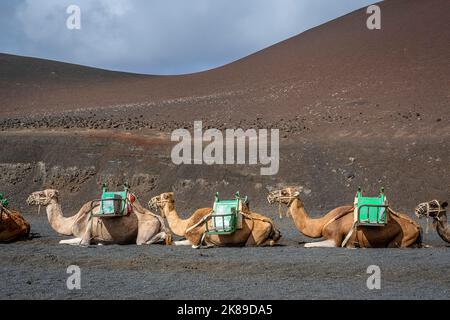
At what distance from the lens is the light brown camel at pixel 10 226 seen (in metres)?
15.9

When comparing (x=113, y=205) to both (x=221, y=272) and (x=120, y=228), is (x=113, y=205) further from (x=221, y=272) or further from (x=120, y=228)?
(x=221, y=272)

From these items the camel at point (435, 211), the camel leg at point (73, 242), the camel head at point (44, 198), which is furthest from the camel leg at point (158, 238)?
the camel at point (435, 211)

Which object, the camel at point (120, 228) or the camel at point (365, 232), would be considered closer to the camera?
the camel at point (365, 232)

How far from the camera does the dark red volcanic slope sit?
53406mm

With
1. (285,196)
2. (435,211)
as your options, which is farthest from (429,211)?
(285,196)

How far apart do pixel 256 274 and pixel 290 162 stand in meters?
22.6

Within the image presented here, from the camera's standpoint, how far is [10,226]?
16125 mm

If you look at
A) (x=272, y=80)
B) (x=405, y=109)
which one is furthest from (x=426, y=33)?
(x=405, y=109)

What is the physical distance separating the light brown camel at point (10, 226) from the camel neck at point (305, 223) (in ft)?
19.8

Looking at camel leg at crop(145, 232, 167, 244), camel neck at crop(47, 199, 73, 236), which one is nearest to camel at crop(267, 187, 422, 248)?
camel leg at crop(145, 232, 167, 244)

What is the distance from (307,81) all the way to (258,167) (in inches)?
1234

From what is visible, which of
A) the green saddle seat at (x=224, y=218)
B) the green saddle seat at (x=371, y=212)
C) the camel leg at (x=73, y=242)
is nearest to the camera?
the green saddle seat at (x=371, y=212)

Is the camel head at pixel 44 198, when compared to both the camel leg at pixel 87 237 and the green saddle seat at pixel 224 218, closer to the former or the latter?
the camel leg at pixel 87 237

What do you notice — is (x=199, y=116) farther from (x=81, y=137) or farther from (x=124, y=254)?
(x=124, y=254)
